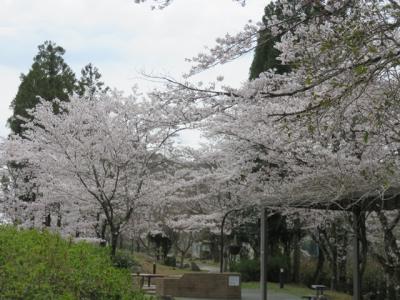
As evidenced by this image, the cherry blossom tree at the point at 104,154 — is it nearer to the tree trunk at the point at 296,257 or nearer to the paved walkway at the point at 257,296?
the paved walkway at the point at 257,296

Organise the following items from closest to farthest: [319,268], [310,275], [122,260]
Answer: [122,260], [319,268], [310,275]

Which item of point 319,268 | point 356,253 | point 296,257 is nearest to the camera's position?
point 356,253

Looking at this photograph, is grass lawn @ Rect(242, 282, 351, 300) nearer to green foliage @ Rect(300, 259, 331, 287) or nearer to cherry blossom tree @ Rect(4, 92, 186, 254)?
green foliage @ Rect(300, 259, 331, 287)

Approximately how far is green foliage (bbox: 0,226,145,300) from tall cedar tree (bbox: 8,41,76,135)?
21.2 m

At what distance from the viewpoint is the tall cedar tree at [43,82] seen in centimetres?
2583

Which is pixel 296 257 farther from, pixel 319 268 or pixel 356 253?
pixel 356 253

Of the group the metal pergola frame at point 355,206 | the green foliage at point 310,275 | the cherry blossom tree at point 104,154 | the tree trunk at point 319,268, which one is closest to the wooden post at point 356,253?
the metal pergola frame at point 355,206

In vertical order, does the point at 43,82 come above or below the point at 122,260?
above

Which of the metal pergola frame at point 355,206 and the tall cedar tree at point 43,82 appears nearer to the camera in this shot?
the metal pergola frame at point 355,206

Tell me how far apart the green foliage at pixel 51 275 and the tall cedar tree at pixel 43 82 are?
2119 centimetres

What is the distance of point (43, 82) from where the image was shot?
26172 mm

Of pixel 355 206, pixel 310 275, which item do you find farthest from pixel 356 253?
pixel 310 275

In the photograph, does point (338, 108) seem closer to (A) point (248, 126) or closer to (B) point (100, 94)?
(A) point (248, 126)

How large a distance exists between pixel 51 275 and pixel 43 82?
23118 mm
